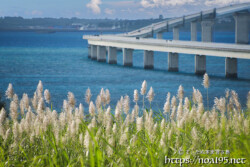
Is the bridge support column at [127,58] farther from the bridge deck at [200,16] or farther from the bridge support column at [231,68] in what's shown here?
the bridge deck at [200,16]

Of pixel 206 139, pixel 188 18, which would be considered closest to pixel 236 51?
pixel 206 139

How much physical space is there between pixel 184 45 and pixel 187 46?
1160mm

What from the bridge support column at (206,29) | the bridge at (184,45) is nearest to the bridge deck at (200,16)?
the bridge at (184,45)

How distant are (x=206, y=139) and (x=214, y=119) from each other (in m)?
1.13

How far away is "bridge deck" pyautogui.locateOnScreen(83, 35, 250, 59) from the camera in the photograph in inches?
2874

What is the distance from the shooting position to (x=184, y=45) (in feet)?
278

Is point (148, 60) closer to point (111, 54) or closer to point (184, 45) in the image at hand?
point (184, 45)

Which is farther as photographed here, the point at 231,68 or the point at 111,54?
the point at 111,54

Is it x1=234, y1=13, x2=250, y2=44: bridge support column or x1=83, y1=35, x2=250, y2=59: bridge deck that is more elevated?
x1=234, y1=13, x2=250, y2=44: bridge support column

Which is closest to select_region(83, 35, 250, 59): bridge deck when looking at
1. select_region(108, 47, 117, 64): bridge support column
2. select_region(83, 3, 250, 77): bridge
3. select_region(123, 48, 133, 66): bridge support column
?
select_region(83, 3, 250, 77): bridge

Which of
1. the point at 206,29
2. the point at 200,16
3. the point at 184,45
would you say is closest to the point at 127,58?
the point at 184,45

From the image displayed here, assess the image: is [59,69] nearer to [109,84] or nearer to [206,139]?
[109,84]

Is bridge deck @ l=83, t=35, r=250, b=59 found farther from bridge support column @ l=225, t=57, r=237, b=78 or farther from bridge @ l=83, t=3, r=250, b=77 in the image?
bridge support column @ l=225, t=57, r=237, b=78

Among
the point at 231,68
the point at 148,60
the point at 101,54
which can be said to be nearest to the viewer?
the point at 231,68
